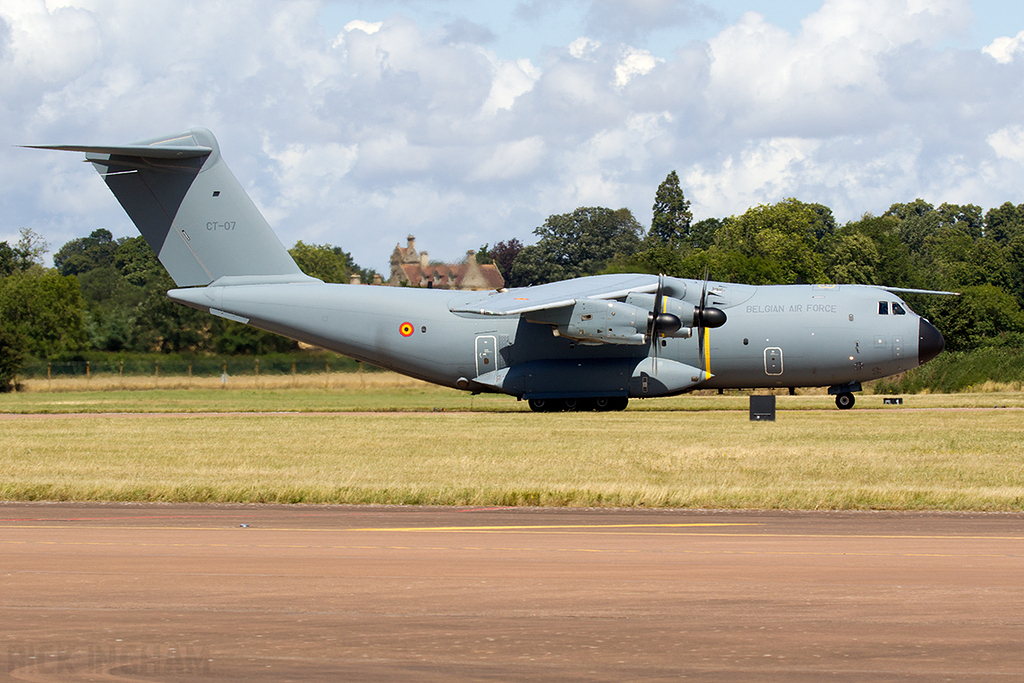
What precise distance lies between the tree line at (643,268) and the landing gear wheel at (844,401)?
28.4 feet

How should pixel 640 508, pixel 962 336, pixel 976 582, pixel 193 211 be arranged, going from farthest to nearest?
pixel 962 336 < pixel 193 211 < pixel 640 508 < pixel 976 582

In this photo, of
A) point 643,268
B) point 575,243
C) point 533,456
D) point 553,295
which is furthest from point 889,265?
point 533,456

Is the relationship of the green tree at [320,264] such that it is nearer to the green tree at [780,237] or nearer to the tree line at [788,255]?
the tree line at [788,255]

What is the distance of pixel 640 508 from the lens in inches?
650

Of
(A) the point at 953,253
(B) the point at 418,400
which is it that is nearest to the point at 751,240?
(A) the point at 953,253

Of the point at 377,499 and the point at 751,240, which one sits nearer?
the point at 377,499

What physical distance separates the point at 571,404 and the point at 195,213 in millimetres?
14205

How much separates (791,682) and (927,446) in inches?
705

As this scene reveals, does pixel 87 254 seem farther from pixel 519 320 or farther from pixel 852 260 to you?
pixel 519 320

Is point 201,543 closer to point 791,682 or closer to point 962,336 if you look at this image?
point 791,682

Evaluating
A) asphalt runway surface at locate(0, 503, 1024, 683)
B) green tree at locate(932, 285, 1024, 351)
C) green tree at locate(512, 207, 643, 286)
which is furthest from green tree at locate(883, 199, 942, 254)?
asphalt runway surface at locate(0, 503, 1024, 683)

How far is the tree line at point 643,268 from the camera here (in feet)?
181

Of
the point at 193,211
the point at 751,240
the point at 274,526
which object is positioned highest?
the point at 751,240

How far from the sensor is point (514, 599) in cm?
977
